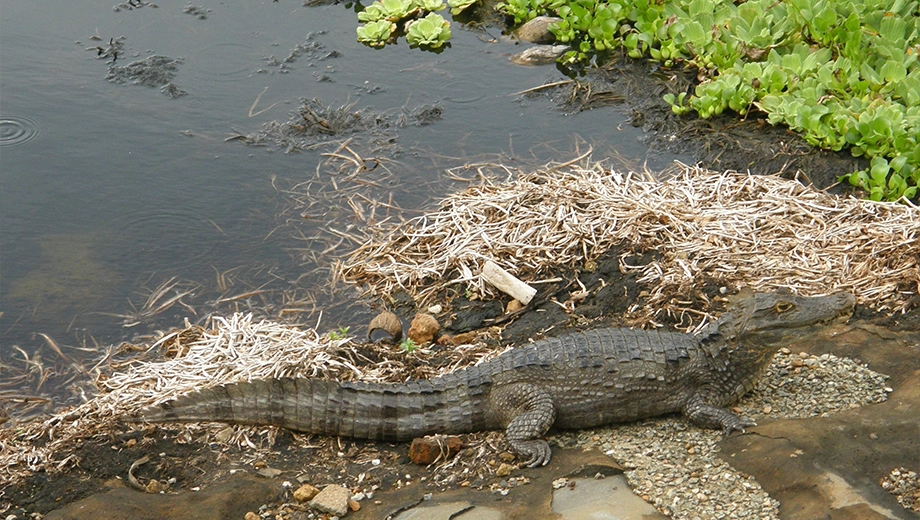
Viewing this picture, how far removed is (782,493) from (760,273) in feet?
7.20

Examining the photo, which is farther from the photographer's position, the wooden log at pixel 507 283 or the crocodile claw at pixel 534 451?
the wooden log at pixel 507 283

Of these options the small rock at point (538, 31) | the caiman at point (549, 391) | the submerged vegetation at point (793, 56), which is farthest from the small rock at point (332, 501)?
the small rock at point (538, 31)

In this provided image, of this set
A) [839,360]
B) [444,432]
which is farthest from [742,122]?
[444,432]

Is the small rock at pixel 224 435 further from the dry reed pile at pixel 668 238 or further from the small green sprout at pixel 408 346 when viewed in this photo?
the dry reed pile at pixel 668 238

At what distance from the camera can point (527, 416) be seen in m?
4.52

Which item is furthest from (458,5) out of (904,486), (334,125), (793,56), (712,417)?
(904,486)

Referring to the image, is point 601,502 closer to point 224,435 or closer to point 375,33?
point 224,435

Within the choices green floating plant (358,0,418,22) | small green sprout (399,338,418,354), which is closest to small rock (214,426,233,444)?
small green sprout (399,338,418,354)

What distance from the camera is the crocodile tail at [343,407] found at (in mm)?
4602

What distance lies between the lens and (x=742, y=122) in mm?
7598

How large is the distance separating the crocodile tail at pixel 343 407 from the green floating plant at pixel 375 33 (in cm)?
537

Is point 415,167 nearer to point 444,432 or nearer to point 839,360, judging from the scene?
point 444,432

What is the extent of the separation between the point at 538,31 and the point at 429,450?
19.3ft

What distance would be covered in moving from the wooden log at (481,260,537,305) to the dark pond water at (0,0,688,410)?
998 mm
